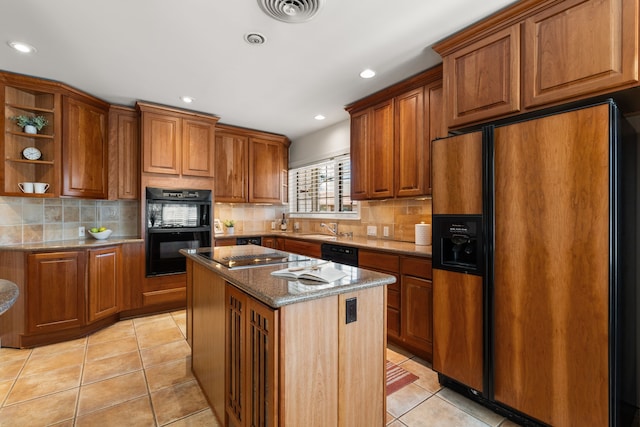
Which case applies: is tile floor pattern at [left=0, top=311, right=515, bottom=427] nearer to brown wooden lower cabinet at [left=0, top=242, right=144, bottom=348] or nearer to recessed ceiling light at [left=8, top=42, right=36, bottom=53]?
brown wooden lower cabinet at [left=0, top=242, right=144, bottom=348]

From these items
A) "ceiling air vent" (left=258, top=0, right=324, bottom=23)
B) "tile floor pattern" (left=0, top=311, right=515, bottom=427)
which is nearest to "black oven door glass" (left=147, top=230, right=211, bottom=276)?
"tile floor pattern" (left=0, top=311, right=515, bottom=427)

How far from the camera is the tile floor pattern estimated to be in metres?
1.86

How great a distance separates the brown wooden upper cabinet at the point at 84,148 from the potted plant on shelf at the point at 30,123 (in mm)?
180

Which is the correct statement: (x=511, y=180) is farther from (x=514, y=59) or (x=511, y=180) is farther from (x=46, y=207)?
(x=46, y=207)

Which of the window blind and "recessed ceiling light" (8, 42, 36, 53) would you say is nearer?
"recessed ceiling light" (8, 42, 36, 53)

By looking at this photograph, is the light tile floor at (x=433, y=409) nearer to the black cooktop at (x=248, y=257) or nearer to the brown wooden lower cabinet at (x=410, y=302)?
the brown wooden lower cabinet at (x=410, y=302)

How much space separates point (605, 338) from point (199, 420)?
2231 millimetres

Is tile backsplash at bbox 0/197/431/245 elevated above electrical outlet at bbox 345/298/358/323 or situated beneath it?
elevated above

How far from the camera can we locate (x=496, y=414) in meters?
1.91

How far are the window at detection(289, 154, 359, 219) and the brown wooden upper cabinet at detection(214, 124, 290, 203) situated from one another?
0.84 ft

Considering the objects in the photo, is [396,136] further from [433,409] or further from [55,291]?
[55,291]

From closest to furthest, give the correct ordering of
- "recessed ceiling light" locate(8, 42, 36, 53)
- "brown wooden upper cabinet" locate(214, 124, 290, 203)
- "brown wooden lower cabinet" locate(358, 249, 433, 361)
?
"recessed ceiling light" locate(8, 42, 36, 53), "brown wooden lower cabinet" locate(358, 249, 433, 361), "brown wooden upper cabinet" locate(214, 124, 290, 203)

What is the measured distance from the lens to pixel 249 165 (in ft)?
15.3

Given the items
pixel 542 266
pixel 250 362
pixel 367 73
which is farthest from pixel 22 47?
pixel 542 266
